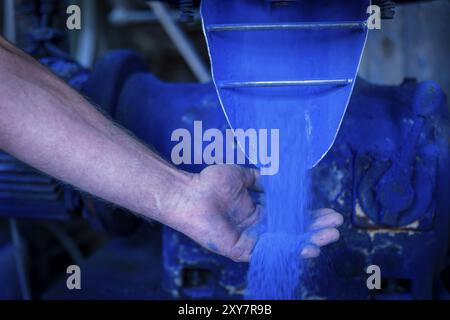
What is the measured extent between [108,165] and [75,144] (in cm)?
6

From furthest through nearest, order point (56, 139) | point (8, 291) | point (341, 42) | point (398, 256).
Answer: point (8, 291) < point (398, 256) < point (341, 42) < point (56, 139)

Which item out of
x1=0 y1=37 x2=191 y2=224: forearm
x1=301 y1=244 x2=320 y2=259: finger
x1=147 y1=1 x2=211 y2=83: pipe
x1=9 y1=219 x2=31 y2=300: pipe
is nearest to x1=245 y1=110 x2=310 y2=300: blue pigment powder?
x1=301 y1=244 x2=320 y2=259: finger

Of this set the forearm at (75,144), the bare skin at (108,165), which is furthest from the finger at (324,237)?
the forearm at (75,144)

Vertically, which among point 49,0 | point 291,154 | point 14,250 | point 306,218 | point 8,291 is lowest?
point 8,291

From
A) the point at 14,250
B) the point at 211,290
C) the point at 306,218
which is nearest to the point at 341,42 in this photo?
the point at 306,218

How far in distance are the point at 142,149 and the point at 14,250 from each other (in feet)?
2.62

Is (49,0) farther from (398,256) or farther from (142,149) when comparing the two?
(398,256)

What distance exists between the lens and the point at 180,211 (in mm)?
825

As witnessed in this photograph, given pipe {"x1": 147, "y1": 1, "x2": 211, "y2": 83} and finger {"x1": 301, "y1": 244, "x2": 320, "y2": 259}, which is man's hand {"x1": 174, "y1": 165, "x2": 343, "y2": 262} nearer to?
finger {"x1": 301, "y1": 244, "x2": 320, "y2": 259}

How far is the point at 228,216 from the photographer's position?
0.89 metres

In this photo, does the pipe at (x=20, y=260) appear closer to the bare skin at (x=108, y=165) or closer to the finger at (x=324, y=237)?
the bare skin at (x=108, y=165)

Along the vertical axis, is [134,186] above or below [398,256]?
above

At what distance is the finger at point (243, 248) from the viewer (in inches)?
34.5

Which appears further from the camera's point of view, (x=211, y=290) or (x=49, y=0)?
(x=49, y=0)
